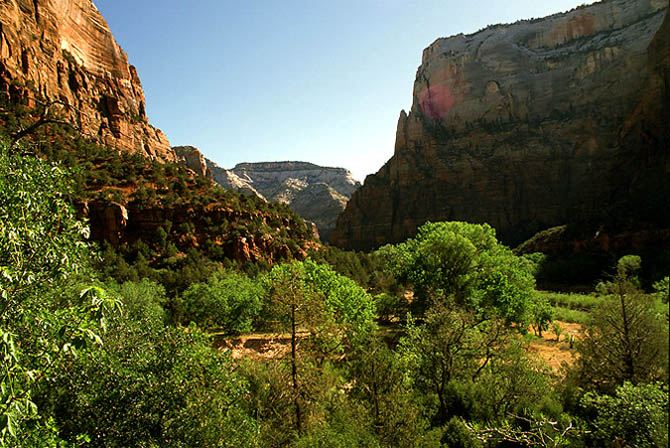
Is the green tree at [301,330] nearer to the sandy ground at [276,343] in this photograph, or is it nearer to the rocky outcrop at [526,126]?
the sandy ground at [276,343]

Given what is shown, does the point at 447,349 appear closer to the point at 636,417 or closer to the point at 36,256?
the point at 636,417

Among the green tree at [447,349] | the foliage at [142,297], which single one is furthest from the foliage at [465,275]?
the foliage at [142,297]

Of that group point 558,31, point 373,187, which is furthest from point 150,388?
point 558,31

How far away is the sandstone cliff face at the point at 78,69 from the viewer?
44031 mm

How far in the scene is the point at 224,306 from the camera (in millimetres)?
24984

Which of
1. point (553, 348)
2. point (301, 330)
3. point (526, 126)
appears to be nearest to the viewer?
point (301, 330)

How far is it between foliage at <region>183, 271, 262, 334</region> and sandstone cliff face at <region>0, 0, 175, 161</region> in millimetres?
30172

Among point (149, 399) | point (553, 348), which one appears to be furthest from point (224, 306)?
point (553, 348)

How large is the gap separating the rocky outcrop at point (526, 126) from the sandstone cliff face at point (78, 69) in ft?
248

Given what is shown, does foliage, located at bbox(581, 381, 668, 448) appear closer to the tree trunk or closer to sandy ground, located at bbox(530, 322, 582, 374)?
the tree trunk

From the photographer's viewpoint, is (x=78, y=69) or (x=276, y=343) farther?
(x=78, y=69)

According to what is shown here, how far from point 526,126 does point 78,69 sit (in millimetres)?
116897

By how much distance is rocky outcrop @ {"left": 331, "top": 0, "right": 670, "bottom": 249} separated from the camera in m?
83.6

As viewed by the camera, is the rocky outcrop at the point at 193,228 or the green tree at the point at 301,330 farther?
the rocky outcrop at the point at 193,228
